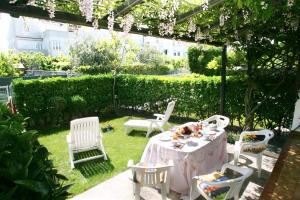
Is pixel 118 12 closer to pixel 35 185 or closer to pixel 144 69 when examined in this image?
pixel 35 185

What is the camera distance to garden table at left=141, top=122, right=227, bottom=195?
4547 mm

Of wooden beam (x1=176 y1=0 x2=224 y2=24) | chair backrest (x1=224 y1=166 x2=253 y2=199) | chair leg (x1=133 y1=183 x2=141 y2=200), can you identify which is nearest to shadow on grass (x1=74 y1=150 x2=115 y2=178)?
chair leg (x1=133 y1=183 x2=141 y2=200)

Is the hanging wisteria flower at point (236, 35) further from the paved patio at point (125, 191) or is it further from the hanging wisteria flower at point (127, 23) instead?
the paved patio at point (125, 191)

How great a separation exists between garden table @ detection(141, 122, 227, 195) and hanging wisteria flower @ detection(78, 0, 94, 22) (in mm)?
2456

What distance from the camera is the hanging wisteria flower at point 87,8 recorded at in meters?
4.04

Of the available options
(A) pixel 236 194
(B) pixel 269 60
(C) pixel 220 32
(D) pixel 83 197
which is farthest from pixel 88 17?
(B) pixel 269 60

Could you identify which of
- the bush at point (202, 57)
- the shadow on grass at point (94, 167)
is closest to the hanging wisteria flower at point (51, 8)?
the shadow on grass at point (94, 167)

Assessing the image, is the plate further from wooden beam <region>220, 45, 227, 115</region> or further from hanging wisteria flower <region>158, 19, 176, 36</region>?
wooden beam <region>220, 45, 227, 115</region>

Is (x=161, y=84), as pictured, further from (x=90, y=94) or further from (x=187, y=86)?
(x=90, y=94)

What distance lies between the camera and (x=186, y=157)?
14.8 feet

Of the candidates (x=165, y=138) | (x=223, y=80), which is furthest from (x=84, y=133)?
(x=223, y=80)

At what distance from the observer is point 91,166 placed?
6.00m

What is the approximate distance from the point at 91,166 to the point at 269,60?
546 cm

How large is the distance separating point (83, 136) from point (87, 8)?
310cm
